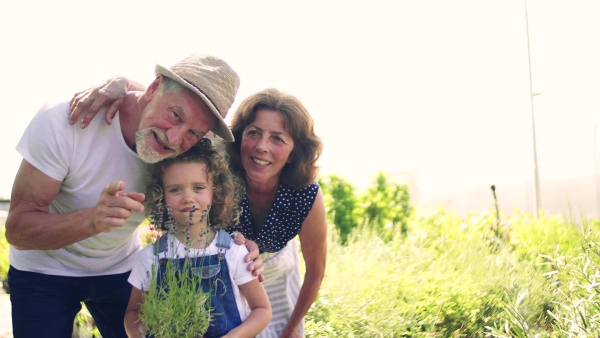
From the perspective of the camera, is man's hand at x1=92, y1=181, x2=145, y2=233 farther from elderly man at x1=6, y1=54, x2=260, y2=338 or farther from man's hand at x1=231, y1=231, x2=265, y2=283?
man's hand at x1=231, y1=231, x2=265, y2=283

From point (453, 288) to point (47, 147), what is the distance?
2875 mm

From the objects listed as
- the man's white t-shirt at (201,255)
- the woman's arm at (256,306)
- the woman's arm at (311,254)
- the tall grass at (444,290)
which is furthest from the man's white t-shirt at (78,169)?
the tall grass at (444,290)

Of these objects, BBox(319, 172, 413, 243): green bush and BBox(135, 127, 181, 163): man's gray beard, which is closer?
BBox(135, 127, 181, 163): man's gray beard

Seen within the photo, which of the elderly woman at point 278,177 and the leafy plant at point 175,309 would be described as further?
the elderly woman at point 278,177

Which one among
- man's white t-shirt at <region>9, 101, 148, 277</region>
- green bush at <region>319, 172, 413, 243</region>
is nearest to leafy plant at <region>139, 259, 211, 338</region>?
man's white t-shirt at <region>9, 101, 148, 277</region>

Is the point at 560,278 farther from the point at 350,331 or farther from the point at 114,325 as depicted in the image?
the point at 114,325

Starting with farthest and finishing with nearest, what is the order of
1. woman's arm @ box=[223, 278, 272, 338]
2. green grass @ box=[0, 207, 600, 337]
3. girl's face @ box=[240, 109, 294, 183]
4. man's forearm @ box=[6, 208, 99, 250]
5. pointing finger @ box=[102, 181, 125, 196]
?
green grass @ box=[0, 207, 600, 337] < girl's face @ box=[240, 109, 294, 183] < woman's arm @ box=[223, 278, 272, 338] < man's forearm @ box=[6, 208, 99, 250] < pointing finger @ box=[102, 181, 125, 196]

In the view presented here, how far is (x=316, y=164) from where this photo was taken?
3.46 metres

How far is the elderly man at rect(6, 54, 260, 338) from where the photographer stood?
276 centimetres

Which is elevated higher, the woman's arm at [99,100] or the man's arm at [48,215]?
the woman's arm at [99,100]

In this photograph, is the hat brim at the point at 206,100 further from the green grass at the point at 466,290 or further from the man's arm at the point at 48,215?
the green grass at the point at 466,290

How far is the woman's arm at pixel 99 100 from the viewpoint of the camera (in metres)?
2.90

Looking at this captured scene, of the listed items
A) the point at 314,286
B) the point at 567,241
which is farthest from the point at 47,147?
the point at 567,241

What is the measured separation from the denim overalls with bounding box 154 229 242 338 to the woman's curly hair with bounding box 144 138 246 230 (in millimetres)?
151
